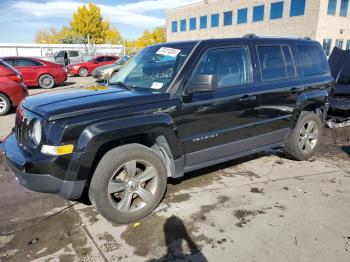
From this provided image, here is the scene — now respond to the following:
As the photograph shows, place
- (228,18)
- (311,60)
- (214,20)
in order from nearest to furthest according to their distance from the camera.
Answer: (311,60), (228,18), (214,20)

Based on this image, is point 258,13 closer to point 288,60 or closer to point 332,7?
point 332,7

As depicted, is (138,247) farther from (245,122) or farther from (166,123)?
(245,122)

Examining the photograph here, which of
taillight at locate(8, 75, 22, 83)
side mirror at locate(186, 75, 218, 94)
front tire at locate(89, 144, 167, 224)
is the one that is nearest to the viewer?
front tire at locate(89, 144, 167, 224)

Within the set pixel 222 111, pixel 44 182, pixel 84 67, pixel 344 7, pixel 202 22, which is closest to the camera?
pixel 44 182

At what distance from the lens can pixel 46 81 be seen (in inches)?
569

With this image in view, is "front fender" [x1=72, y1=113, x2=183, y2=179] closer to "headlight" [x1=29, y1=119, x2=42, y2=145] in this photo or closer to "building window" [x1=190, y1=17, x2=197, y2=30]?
"headlight" [x1=29, y1=119, x2=42, y2=145]

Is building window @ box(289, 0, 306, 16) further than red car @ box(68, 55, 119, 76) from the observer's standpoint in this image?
Yes

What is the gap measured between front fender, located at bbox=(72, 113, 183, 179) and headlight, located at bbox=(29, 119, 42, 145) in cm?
42

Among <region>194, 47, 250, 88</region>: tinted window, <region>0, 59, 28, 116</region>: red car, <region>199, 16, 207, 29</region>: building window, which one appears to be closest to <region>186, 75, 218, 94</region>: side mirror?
<region>194, 47, 250, 88</region>: tinted window

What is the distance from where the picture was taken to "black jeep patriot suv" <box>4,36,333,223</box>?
284 centimetres

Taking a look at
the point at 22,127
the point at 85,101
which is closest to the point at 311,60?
the point at 85,101

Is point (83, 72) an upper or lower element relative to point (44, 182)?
upper

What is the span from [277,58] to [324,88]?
4.04 feet

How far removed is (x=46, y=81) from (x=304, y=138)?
12.7 m
